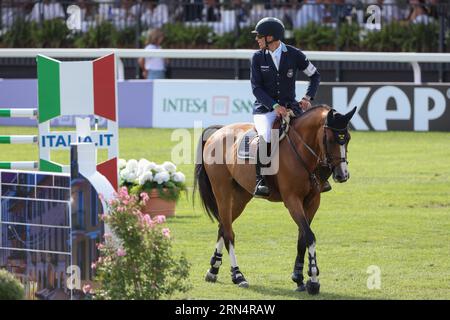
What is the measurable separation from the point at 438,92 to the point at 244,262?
1030 centimetres

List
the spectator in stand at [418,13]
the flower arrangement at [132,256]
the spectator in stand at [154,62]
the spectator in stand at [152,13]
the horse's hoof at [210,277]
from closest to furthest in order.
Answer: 1. the flower arrangement at [132,256]
2. the horse's hoof at [210,277]
3. the spectator in stand at [418,13]
4. the spectator in stand at [154,62]
5. the spectator in stand at [152,13]

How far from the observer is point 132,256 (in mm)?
7199

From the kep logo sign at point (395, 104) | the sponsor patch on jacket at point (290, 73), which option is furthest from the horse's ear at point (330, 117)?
the kep logo sign at point (395, 104)

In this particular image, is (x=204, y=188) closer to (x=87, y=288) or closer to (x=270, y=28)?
(x=270, y=28)

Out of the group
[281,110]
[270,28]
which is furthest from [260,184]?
[270,28]

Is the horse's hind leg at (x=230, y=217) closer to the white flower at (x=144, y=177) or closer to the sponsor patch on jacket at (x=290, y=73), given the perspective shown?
the sponsor patch on jacket at (x=290, y=73)

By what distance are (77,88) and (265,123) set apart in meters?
1.91

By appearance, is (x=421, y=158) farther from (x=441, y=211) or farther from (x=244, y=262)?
(x=244, y=262)

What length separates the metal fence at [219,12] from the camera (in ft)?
74.5

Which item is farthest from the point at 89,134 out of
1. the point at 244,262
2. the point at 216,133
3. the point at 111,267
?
the point at 111,267

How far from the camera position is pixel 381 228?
503 inches

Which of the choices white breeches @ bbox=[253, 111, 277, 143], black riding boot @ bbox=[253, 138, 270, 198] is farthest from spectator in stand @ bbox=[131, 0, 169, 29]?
black riding boot @ bbox=[253, 138, 270, 198]

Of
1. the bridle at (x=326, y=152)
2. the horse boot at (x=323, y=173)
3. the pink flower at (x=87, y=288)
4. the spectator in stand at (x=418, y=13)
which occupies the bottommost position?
the pink flower at (x=87, y=288)

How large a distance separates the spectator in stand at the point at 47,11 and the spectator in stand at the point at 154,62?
245 centimetres
